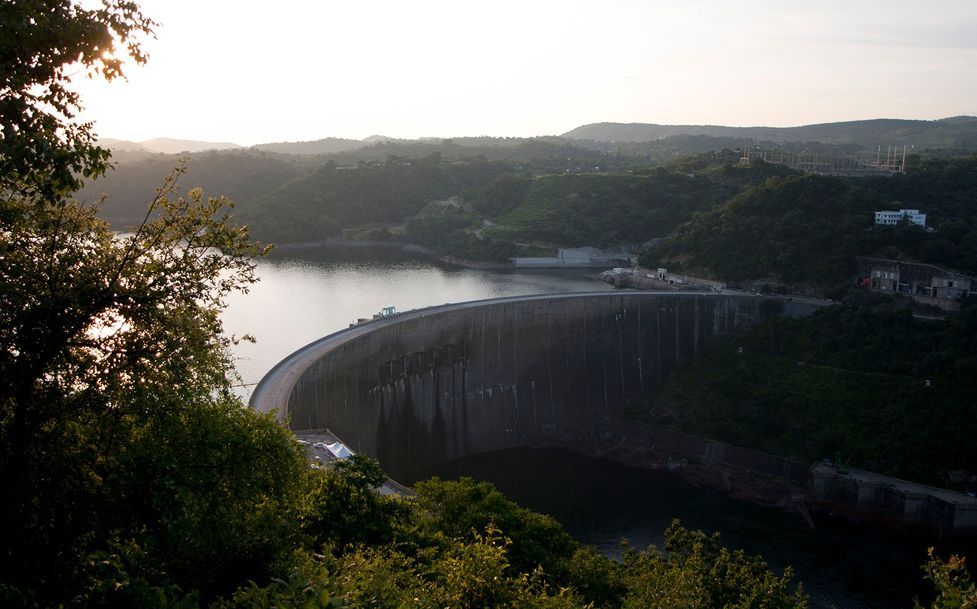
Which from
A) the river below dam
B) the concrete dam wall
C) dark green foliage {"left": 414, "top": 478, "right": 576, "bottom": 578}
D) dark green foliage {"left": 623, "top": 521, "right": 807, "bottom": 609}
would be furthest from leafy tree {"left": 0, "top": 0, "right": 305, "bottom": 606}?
the river below dam

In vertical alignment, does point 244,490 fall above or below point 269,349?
above

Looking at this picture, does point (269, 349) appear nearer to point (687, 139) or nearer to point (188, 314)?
point (188, 314)

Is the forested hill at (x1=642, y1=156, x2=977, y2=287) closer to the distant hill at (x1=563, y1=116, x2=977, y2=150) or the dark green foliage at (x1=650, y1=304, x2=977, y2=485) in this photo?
the dark green foliage at (x1=650, y1=304, x2=977, y2=485)

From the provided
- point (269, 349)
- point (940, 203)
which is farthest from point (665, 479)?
point (940, 203)

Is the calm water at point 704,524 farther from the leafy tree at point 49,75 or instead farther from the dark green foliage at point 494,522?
the leafy tree at point 49,75

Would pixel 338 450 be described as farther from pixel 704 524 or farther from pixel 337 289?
pixel 337 289

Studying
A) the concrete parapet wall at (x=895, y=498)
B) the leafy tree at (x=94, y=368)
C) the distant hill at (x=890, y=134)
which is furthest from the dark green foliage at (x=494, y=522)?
the distant hill at (x=890, y=134)
